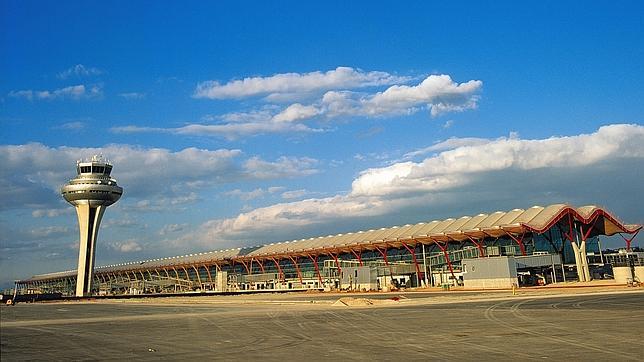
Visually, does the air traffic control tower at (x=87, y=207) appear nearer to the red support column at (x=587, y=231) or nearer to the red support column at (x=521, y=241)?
the red support column at (x=521, y=241)

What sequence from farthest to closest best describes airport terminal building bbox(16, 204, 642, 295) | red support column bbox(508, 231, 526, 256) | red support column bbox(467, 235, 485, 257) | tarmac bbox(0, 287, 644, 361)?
red support column bbox(467, 235, 485, 257), red support column bbox(508, 231, 526, 256), airport terminal building bbox(16, 204, 642, 295), tarmac bbox(0, 287, 644, 361)

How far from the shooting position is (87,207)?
17775cm

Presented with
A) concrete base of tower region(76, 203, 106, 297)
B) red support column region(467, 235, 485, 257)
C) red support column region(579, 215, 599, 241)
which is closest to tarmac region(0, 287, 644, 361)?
red support column region(467, 235, 485, 257)

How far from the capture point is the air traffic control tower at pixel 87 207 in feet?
580

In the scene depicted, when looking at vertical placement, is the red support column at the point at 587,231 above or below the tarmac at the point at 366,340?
above

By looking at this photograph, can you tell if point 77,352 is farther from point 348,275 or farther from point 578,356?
point 348,275

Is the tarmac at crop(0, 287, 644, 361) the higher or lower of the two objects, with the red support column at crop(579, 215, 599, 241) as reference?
lower

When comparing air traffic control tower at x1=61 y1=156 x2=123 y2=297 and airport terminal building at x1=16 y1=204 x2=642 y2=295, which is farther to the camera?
air traffic control tower at x1=61 y1=156 x2=123 y2=297

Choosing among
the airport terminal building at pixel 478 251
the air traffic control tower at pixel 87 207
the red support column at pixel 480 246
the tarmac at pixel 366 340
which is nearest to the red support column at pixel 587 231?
the airport terminal building at pixel 478 251

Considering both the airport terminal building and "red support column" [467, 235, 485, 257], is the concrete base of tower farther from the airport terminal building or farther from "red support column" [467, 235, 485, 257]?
"red support column" [467, 235, 485, 257]

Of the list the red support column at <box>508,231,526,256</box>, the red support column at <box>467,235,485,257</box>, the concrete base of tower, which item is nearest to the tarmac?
the red support column at <box>508,231,526,256</box>

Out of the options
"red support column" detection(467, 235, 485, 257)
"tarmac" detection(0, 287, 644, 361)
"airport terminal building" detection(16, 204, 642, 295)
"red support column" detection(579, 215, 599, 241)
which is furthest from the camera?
"red support column" detection(467, 235, 485, 257)

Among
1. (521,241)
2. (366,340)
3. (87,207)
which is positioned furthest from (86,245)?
(366,340)

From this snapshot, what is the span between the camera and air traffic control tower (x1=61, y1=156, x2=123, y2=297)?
17688 centimetres
